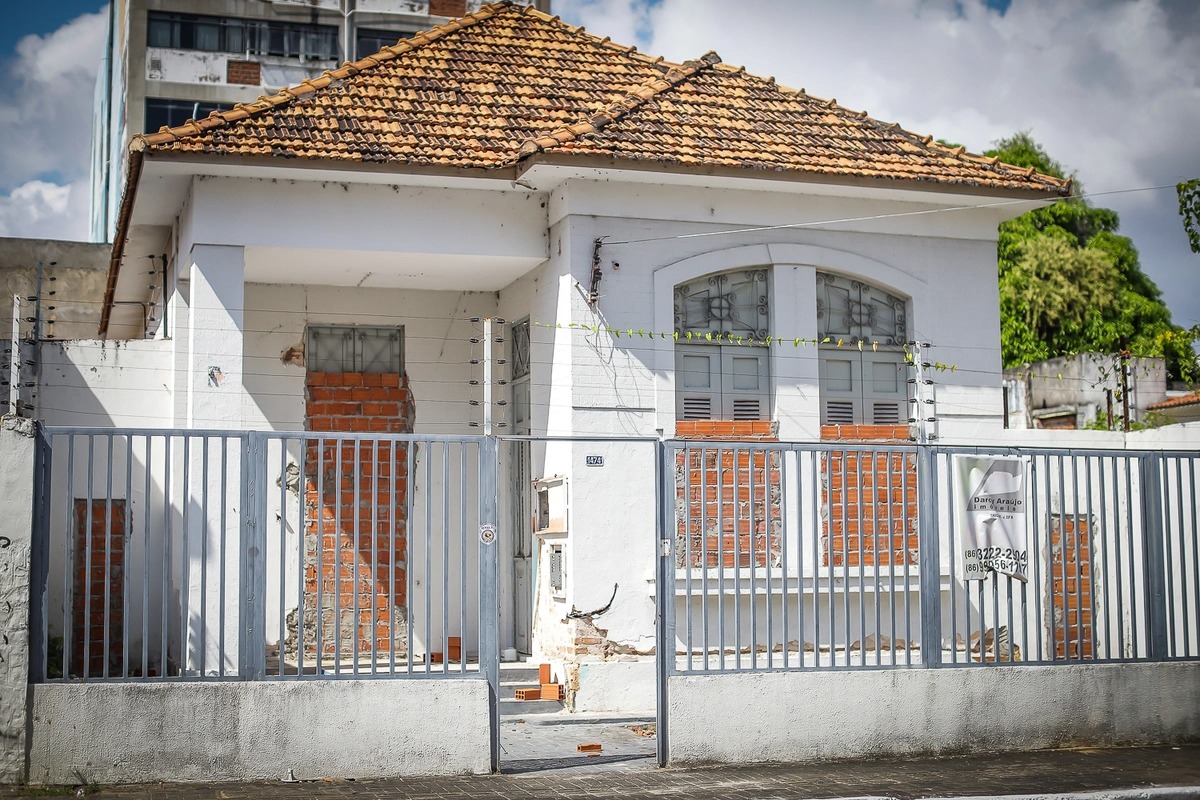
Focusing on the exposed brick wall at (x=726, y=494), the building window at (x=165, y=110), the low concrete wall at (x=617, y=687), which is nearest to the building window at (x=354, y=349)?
the exposed brick wall at (x=726, y=494)

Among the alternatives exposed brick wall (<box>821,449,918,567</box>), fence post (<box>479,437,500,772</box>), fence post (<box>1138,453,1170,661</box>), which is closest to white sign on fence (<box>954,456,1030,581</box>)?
exposed brick wall (<box>821,449,918,567</box>)

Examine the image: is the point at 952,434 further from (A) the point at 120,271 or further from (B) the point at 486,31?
(A) the point at 120,271

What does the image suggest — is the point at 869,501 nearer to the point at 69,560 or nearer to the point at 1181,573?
the point at 1181,573

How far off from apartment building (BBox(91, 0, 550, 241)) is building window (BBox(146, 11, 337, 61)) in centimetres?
2

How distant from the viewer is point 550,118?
13.3 meters

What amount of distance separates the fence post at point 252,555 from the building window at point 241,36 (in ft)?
87.2

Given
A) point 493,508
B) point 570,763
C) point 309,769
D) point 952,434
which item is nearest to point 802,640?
point 570,763

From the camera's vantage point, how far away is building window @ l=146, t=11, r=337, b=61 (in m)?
32.5

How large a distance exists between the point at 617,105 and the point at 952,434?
4.78 metres

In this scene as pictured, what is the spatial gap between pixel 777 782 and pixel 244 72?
28217 mm

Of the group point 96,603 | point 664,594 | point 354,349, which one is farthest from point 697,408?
point 96,603

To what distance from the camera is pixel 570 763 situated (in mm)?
9523

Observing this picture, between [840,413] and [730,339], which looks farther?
[840,413]

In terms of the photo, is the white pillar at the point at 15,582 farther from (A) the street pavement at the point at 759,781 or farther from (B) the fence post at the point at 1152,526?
(B) the fence post at the point at 1152,526
